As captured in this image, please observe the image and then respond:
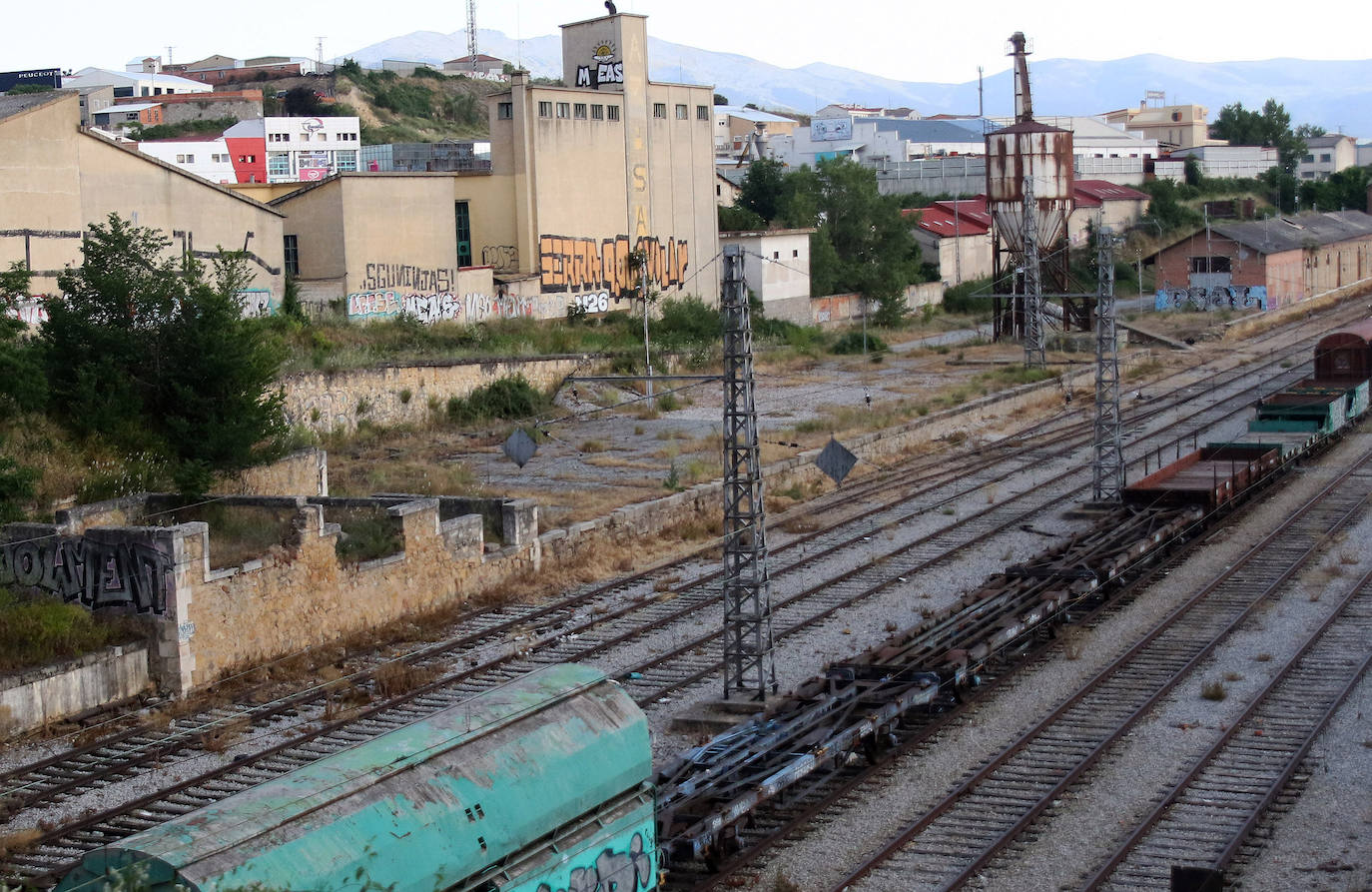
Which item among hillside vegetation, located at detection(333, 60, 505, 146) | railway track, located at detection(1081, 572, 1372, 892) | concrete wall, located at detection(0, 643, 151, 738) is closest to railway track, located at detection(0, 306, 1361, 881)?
concrete wall, located at detection(0, 643, 151, 738)

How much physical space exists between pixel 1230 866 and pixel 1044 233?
50239 mm

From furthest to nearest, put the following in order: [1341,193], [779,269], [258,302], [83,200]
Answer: [1341,193] < [779,269] < [258,302] < [83,200]

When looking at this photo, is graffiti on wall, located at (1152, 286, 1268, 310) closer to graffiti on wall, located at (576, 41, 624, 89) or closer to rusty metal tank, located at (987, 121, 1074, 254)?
rusty metal tank, located at (987, 121, 1074, 254)

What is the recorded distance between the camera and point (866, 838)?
41.8ft

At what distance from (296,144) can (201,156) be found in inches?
283

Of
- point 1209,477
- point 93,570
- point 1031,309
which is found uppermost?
point 1031,309

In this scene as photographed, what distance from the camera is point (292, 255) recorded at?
44.9m

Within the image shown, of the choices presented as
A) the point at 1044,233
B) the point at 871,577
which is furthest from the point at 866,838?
the point at 1044,233

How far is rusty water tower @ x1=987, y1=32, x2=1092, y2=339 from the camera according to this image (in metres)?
58.9

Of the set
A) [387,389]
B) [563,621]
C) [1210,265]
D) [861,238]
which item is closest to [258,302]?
[387,389]

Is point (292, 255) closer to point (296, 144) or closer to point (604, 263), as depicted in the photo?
point (604, 263)

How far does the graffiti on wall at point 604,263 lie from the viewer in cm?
5091

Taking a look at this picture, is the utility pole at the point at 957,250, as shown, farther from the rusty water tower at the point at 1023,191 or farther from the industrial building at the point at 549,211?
the industrial building at the point at 549,211

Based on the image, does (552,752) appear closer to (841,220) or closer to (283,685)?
(283,685)
